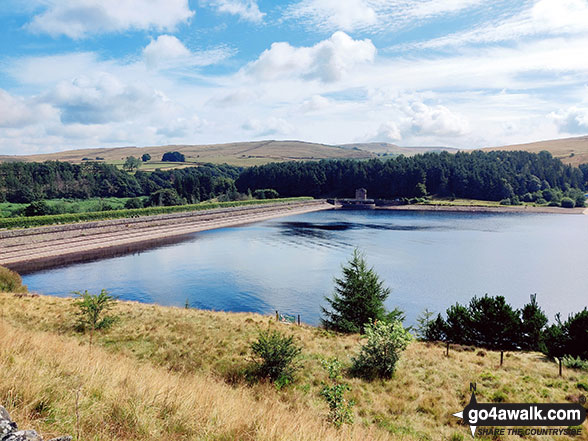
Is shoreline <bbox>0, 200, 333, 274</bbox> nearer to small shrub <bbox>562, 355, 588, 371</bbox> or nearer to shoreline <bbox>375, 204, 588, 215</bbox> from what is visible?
small shrub <bbox>562, 355, 588, 371</bbox>

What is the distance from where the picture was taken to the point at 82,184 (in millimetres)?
129125

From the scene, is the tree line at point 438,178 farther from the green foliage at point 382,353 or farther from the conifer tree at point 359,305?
the green foliage at point 382,353

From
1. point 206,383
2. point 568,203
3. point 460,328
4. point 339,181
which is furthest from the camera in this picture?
point 339,181

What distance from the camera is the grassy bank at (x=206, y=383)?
6.31 meters

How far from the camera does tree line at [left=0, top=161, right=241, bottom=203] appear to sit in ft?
362

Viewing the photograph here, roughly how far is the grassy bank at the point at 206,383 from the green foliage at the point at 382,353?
0.63 m

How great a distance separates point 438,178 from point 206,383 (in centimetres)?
15493

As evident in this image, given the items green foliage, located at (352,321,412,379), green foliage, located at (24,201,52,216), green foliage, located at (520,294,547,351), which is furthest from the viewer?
green foliage, located at (24,201,52,216)

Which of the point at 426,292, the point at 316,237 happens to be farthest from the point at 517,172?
the point at 426,292

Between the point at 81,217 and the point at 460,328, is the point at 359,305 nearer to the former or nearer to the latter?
the point at 460,328

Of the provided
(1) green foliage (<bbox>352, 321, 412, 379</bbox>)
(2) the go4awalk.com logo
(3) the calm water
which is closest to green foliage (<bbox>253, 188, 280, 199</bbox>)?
(3) the calm water

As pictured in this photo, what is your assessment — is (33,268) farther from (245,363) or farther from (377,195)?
(377,195)

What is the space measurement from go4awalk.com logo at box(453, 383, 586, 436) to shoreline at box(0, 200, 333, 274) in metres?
52.7

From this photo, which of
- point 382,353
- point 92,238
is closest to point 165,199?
point 92,238
